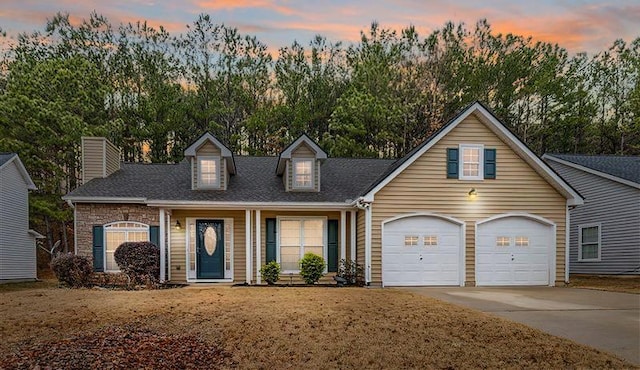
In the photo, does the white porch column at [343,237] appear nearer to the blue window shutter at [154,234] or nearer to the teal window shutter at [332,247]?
the teal window shutter at [332,247]

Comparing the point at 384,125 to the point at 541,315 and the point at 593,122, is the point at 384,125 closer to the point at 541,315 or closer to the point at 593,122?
the point at 593,122

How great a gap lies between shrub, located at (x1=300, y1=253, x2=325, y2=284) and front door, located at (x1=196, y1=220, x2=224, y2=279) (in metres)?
3.21

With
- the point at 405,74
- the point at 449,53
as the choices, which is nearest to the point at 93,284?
the point at 405,74

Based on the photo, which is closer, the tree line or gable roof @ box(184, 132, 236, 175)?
gable roof @ box(184, 132, 236, 175)

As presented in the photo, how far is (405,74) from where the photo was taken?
107ft

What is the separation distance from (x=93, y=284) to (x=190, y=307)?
759 cm

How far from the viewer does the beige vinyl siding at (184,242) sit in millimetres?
16219

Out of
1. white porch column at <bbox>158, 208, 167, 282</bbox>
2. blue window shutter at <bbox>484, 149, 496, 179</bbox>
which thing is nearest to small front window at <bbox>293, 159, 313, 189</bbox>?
white porch column at <bbox>158, 208, 167, 282</bbox>

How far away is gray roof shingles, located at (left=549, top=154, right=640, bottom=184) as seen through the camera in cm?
1866

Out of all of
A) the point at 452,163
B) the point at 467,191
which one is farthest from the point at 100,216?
the point at 467,191

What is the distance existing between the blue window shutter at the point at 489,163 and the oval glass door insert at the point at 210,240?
9.90 metres

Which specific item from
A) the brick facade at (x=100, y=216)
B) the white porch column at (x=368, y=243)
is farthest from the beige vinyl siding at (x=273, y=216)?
the brick facade at (x=100, y=216)

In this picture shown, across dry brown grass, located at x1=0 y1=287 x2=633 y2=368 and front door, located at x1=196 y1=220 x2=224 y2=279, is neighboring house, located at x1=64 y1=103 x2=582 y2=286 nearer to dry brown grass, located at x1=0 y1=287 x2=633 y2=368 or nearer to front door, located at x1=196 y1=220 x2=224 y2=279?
front door, located at x1=196 y1=220 x2=224 y2=279

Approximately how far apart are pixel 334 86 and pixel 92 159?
63.7ft
